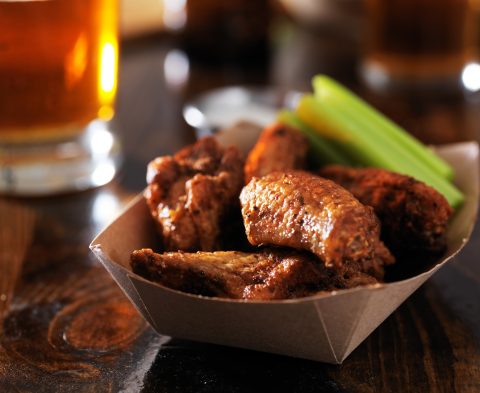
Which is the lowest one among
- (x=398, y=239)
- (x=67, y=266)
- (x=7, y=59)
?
(x=67, y=266)

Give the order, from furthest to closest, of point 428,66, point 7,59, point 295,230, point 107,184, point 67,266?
1. point 428,66
2. point 107,184
3. point 7,59
4. point 67,266
5. point 295,230

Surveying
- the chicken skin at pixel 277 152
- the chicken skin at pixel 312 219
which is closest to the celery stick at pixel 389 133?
the chicken skin at pixel 277 152

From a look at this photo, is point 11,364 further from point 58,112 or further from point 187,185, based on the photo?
point 58,112

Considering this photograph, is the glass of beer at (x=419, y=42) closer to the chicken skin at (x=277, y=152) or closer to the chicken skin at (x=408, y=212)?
the chicken skin at (x=277, y=152)

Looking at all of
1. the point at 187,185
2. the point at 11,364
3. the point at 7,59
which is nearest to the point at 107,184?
A: the point at 7,59

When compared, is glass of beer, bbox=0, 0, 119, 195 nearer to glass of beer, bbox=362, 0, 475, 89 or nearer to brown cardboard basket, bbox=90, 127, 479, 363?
brown cardboard basket, bbox=90, 127, 479, 363

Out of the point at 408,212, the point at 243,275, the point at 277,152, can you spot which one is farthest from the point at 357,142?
the point at 243,275
